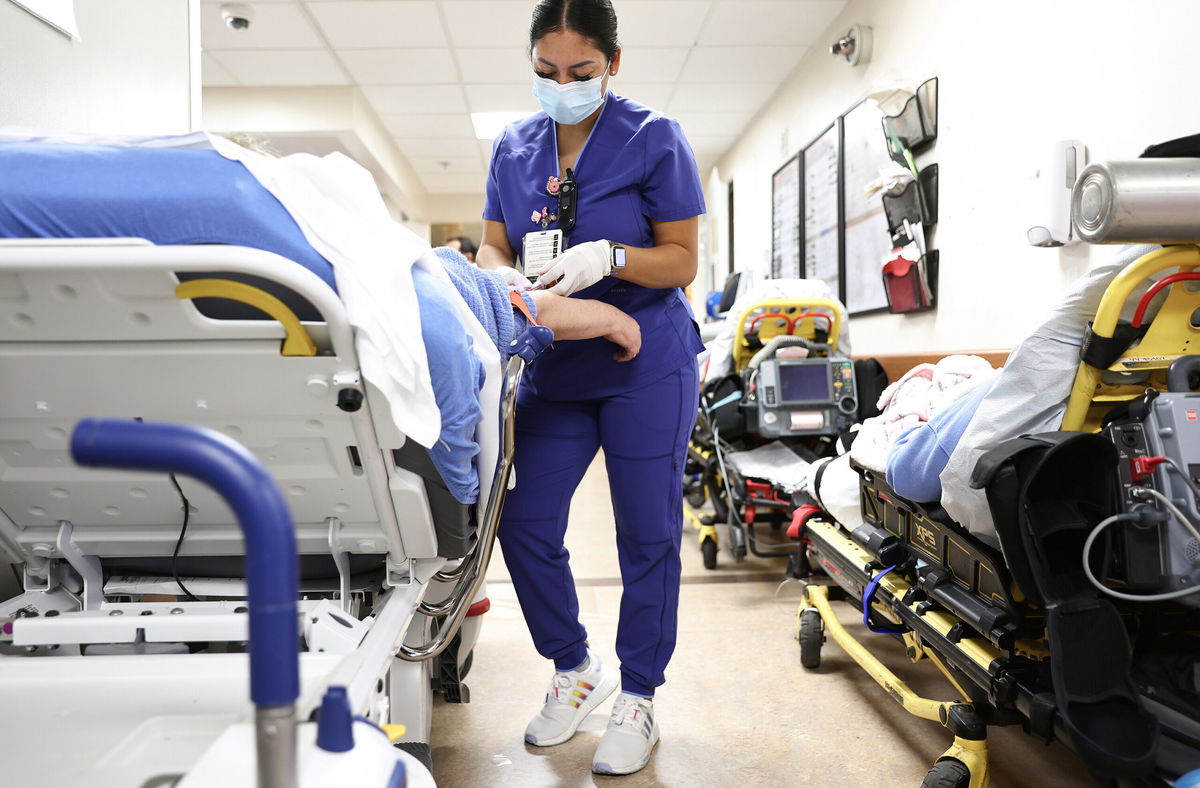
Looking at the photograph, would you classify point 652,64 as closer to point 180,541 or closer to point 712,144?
point 712,144

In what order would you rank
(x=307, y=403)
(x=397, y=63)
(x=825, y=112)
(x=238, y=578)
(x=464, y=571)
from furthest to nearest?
(x=397, y=63)
(x=825, y=112)
(x=464, y=571)
(x=238, y=578)
(x=307, y=403)

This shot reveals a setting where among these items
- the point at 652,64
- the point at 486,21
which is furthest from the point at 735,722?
the point at 652,64

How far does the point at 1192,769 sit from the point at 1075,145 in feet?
6.24

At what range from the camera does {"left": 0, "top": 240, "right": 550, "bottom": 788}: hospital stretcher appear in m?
0.64

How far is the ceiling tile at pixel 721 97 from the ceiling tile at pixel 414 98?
1.62 m

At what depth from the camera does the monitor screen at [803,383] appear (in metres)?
3.23

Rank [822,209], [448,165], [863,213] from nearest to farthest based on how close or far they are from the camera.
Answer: [863,213] < [822,209] < [448,165]

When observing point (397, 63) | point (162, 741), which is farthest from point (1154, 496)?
point (397, 63)

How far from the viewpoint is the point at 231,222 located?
2.79 feet

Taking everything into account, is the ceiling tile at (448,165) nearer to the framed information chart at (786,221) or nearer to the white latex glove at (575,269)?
the framed information chart at (786,221)

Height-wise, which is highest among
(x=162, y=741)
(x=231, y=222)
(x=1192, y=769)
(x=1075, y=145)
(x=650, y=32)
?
(x=650, y=32)

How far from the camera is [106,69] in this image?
6.67 ft

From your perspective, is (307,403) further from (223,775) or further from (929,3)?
(929,3)

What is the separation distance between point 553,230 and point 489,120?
17.8ft
